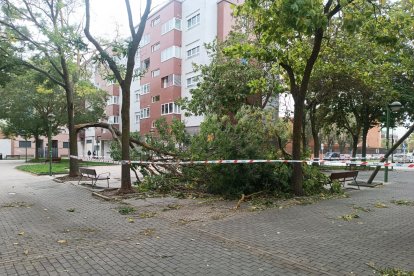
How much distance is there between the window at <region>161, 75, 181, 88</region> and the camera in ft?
125

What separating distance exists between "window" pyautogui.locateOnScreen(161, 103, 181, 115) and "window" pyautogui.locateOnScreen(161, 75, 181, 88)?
2.03m

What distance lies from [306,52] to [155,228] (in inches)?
323

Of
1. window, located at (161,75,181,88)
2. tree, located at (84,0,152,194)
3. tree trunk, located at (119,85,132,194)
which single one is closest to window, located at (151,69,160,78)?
window, located at (161,75,181,88)

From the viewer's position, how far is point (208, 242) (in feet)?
22.5

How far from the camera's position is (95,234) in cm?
752

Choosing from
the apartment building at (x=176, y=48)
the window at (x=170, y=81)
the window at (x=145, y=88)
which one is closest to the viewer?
the apartment building at (x=176, y=48)

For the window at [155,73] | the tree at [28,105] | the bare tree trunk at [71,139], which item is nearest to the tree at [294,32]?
the bare tree trunk at [71,139]

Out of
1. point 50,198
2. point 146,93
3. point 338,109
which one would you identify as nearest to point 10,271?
point 50,198

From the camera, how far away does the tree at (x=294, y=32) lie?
8227 millimetres

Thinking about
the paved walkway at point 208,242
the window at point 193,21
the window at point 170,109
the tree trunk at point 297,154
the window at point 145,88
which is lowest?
the paved walkway at point 208,242

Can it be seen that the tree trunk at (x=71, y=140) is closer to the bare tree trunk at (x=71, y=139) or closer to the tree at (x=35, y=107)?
the bare tree trunk at (x=71, y=139)

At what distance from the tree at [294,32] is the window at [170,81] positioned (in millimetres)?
25061

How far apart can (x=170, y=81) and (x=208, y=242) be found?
32862mm

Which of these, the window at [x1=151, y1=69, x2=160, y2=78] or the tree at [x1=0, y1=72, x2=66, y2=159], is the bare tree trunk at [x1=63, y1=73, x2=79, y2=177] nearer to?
the tree at [x1=0, y1=72, x2=66, y2=159]
